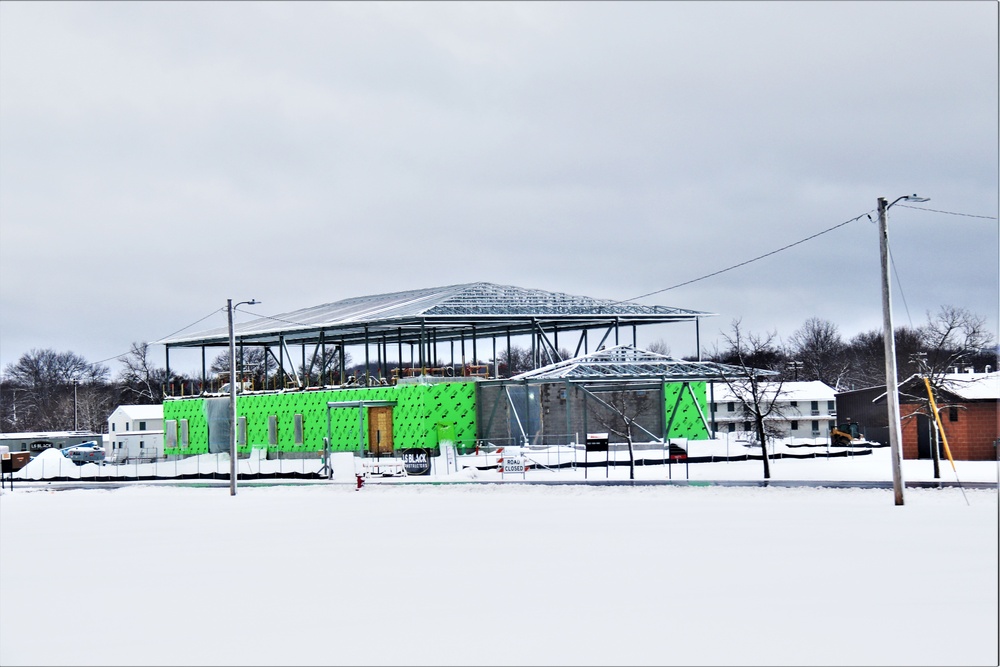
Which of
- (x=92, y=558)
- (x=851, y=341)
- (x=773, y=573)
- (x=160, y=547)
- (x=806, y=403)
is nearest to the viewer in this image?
(x=773, y=573)

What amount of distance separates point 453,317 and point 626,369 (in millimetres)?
9593

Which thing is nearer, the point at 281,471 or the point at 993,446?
the point at 993,446

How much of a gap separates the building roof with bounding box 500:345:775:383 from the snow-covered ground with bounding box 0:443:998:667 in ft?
78.7

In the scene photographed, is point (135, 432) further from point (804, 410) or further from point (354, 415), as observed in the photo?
point (804, 410)

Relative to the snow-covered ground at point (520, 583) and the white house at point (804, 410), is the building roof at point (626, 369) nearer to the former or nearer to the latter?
the snow-covered ground at point (520, 583)

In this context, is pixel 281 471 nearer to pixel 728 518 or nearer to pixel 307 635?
pixel 728 518

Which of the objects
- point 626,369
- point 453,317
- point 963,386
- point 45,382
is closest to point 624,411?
point 626,369

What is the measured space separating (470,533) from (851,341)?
5213 inches

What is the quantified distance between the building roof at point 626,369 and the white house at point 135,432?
4298 centimetres

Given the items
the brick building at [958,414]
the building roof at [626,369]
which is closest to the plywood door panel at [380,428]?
the building roof at [626,369]

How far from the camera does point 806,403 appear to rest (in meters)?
110

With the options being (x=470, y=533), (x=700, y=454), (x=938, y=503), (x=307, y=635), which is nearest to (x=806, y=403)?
(x=700, y=454)

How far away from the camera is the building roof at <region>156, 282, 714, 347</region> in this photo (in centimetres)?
6619

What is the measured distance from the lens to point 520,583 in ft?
61.4
